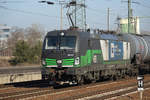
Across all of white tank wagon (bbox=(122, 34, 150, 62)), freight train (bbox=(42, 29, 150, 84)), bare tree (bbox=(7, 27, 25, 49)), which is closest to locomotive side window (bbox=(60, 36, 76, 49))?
freight train (bbox=(42, 29, 150, 84))

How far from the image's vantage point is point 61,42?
1591cm

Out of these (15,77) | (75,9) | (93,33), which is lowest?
(15,77)

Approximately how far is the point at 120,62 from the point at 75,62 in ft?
20.8

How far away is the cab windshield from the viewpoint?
51.7 ft

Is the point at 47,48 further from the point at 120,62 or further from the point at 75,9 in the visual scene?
the point at 75,9

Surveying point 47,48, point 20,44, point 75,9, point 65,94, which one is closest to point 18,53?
point 20,44

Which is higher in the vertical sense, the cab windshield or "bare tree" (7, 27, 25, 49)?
"bare tree" (7, 27, 25, 49)

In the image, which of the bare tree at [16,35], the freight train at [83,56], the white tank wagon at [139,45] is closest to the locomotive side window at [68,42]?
the freight train at [83,56]

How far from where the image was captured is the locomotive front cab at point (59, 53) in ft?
50.4

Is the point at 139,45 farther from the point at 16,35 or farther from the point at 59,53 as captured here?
the point at 16,35

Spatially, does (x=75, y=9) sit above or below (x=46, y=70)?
above

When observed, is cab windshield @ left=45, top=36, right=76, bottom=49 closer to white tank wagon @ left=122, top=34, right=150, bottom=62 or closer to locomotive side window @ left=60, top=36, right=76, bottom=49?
locomotive side window @ left=60, top=36, right=76, bottom=49

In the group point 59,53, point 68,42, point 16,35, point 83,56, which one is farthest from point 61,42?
point 16,35

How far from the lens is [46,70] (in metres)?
15.6
